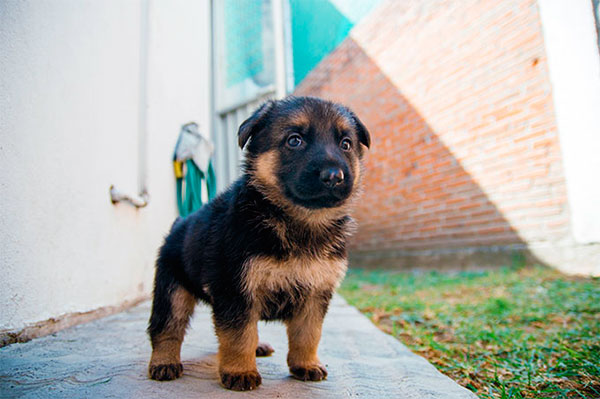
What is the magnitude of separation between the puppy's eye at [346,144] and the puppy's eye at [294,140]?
0.96ft

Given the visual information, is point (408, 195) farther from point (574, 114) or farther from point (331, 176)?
point (331, 176)

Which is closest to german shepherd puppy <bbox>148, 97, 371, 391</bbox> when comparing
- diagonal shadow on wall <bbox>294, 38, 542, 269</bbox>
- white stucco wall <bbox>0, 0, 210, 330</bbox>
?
white stucco wall <bbox>0, 0, 210, 330</bbox>

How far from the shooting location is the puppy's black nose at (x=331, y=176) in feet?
6.79

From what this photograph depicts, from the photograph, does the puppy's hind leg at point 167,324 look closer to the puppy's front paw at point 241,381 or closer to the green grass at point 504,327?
the puppy's front paw at point 241,381

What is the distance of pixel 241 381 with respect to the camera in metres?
1.91

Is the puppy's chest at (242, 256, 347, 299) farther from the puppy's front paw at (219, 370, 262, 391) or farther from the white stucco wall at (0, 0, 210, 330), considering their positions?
the white stucco wall at (0, 0, 210, 330)

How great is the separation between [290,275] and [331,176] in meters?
0.56

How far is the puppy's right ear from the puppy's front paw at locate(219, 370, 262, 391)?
48.3 inches

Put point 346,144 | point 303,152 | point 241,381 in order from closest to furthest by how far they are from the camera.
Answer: point 241,381, point 303,152, point 346,144

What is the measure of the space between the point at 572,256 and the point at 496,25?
3988 millimetres

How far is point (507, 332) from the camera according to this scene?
3.29m

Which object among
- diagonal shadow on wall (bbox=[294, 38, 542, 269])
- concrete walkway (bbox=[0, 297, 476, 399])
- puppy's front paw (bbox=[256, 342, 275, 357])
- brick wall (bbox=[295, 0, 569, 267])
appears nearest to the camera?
concrete walkway (bbox=[0, 297, 476, 399])

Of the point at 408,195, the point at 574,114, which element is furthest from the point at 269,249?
the point at 408,195

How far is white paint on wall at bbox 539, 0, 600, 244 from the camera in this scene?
16.5 ft
